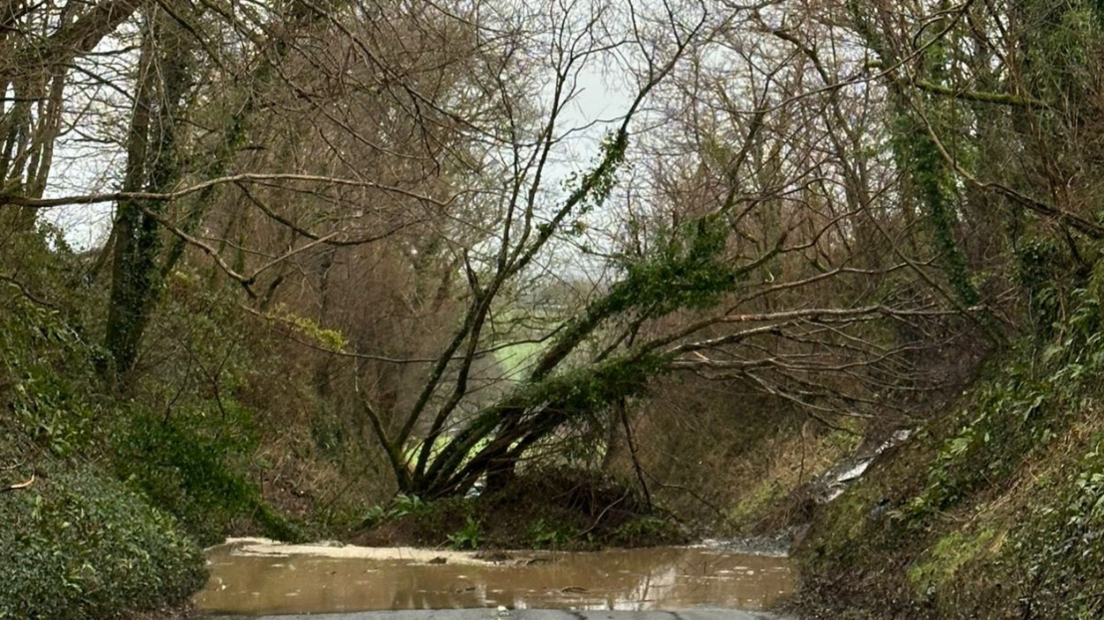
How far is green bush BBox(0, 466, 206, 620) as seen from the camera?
31.7ft

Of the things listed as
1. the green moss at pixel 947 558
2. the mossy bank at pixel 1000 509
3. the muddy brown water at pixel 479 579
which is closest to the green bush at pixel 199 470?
the muddy brown water at pixel 479 579

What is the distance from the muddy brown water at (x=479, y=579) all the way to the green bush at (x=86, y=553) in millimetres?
664

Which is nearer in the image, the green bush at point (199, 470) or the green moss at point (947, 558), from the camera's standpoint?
the green moss at point (947, 558)

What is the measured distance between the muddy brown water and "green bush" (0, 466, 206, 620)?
66 centimetres

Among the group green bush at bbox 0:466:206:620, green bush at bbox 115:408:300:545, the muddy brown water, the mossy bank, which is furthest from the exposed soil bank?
green bush at bbox 115:408:300:545

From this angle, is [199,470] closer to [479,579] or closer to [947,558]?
[479,579]

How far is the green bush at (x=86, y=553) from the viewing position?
9.66 metres

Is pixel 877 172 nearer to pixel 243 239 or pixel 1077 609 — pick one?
pixel 243 239

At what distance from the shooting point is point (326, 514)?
22766 millimetres

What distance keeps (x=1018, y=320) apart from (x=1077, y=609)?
27.8ft

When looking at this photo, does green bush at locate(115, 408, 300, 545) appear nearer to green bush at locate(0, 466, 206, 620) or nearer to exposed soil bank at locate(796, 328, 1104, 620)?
green bush at locate(0, 466, 206, 620)

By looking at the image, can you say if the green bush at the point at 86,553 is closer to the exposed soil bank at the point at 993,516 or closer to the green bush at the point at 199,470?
the green bush at the point at 199,470

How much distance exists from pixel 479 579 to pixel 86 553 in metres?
5.50

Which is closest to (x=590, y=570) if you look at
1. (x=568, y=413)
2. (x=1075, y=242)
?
(x=568, y=413)
